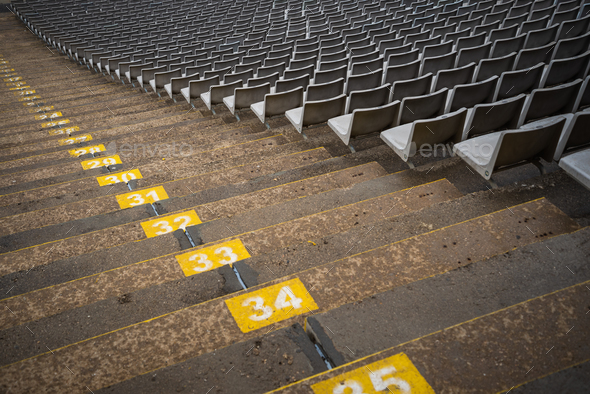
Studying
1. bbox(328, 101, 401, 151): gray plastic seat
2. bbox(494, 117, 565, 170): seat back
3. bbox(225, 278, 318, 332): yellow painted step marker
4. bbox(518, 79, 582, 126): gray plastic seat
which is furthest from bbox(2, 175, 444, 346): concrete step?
bbox(518, 79, 582, 126): gray plastic seat

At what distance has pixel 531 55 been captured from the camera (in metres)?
5.36

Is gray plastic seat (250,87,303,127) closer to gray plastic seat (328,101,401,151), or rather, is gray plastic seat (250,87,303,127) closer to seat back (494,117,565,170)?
gray plastic seat (328,101,401,151)

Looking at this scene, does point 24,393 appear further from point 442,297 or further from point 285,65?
point 285,65

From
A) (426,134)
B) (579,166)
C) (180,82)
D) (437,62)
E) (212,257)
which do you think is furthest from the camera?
(180,82)

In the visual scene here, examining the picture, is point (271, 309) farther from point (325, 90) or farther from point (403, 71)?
point (403, 71)

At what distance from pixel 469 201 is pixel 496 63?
9.48 ft

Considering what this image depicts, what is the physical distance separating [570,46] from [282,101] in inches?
156

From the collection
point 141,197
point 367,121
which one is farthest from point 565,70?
point 141,197

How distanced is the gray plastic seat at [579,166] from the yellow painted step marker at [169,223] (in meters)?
2.99

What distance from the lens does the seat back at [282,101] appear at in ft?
17.6

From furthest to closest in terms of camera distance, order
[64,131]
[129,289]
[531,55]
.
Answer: [64,131]
[531,55]
[129,289]

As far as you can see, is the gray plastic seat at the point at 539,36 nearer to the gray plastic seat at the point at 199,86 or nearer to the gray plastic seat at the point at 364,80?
the gray plastic seat at the point at 364,80

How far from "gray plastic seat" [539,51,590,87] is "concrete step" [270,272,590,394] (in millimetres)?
3575

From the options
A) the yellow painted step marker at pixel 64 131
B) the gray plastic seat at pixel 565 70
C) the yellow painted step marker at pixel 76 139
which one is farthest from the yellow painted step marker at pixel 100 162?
the gray plastic seat at pixel 565 70
